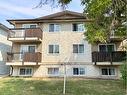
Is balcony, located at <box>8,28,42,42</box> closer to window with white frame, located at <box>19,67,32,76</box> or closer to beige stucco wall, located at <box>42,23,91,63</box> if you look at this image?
beige stucco wall, located at <box>42,23,91,63</box>

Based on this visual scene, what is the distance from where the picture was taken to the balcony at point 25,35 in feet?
96.5

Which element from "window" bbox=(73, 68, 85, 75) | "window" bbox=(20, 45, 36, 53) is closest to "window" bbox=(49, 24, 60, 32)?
"window" bbox=(20, 45, 36, 53)

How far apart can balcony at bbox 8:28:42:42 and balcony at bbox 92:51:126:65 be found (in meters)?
7.48

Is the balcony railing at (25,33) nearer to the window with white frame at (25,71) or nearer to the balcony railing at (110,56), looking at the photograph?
the window with white frame at (25,71)

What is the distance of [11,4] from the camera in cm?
1258

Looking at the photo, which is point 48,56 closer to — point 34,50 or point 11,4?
point 34,50

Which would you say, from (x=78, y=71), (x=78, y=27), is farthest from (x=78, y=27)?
(x=78, y=71)

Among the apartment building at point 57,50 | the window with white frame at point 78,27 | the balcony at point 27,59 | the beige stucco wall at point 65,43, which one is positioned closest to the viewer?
the balcony at point 27,59

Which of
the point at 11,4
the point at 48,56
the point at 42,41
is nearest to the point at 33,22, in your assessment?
the point at 42,41

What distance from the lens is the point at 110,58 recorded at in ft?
92.3

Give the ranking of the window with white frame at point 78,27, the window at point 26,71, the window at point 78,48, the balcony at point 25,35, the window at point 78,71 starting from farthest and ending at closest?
1. the window at point 26,71
2. the window with white frame at point 78,27
3. the window at point 78,48
4. the window at point 78,71
5. the balcony at point 25,35

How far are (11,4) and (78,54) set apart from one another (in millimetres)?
18203

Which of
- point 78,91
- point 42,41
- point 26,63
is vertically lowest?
point 78,91

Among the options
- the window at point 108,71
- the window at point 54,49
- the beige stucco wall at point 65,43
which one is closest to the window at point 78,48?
the beige stucco wall at point 65,43
